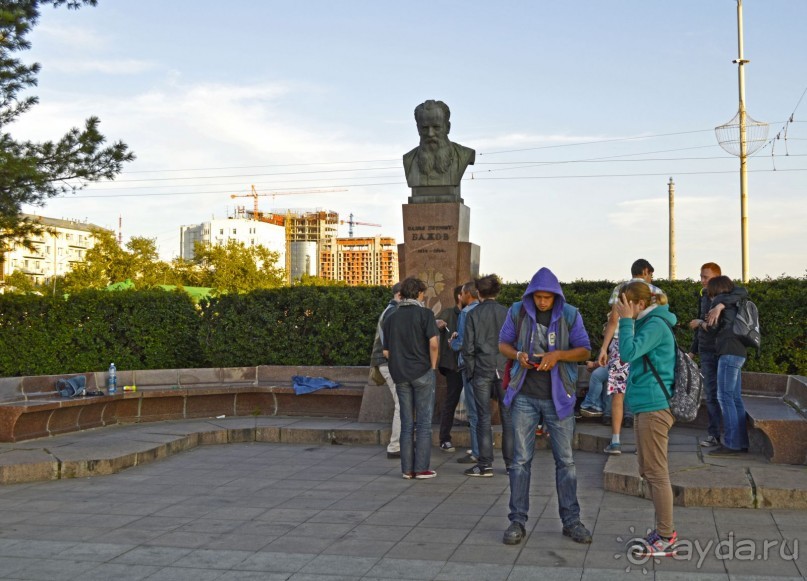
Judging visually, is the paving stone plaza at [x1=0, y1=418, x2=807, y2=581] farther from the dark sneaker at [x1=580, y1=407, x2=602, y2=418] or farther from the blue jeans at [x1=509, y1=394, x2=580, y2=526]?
the dark sneaker at [x1=580, y1=407, x2=602, y2=418]

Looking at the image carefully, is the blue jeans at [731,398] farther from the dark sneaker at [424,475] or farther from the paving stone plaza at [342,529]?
the dark sneaker at [424,475]

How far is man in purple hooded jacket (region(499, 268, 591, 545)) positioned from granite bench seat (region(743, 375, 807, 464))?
2.85m

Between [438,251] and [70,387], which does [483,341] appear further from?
[70,387]

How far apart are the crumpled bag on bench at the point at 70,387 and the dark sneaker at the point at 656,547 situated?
880 centimetres

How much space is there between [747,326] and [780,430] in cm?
98

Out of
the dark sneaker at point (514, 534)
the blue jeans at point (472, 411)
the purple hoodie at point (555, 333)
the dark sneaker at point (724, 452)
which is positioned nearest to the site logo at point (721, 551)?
the dark sneaker at point (514, 534)

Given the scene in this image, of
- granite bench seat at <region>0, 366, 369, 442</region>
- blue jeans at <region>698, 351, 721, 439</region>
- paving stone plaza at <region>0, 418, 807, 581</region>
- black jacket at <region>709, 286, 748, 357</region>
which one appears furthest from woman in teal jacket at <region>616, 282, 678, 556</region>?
granite bench seat at <region>0, 366, 369, 442</region>

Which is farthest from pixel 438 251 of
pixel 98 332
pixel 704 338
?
pixel 98 332

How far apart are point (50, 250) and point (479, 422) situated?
167809 millimetres

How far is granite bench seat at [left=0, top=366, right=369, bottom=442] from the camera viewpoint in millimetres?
11859

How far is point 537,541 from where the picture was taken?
6.12 metres

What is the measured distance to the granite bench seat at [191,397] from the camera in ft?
38.9

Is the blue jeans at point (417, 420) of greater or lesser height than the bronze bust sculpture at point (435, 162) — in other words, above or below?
below

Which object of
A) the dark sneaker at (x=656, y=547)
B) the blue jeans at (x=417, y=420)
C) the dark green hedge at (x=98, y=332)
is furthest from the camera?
the dark green hedge at (x=98, y=332)
